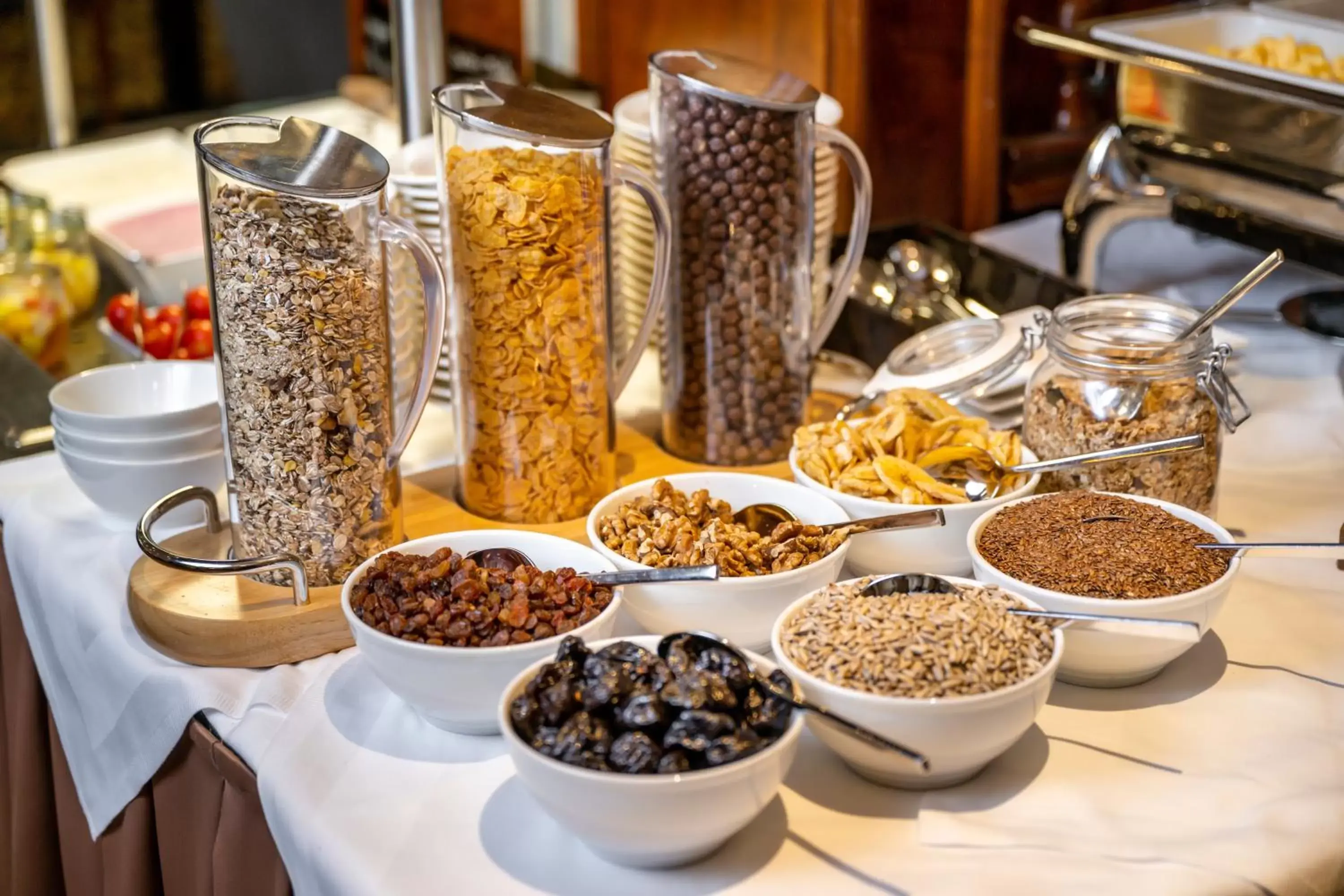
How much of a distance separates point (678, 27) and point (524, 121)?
66.9 inches

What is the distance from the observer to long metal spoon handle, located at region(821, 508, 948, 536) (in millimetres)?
951

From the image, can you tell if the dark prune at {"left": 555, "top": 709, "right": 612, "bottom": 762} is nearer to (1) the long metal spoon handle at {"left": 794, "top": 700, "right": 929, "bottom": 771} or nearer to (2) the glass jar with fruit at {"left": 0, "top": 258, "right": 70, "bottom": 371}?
(1) the long metal spoon handle at {"left": 794, "top": 700, "right": 929, "bottom": 771}

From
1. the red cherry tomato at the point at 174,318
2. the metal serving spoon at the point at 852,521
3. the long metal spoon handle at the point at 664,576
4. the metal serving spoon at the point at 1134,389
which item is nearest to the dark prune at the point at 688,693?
the long metal spoon handle at the point at 664,576

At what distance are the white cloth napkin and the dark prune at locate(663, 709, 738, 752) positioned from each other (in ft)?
1.05

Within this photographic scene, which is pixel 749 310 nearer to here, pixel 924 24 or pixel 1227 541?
pixel 1227 541

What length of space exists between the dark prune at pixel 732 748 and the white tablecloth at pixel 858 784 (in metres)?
0.08

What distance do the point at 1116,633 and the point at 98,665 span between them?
0.71m

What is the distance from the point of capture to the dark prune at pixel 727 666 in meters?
0.74

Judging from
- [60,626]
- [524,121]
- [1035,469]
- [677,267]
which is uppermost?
[524,121]

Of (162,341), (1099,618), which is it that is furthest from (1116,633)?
(162,341)

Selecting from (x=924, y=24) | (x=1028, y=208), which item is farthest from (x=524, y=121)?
(x=1028, y=208)

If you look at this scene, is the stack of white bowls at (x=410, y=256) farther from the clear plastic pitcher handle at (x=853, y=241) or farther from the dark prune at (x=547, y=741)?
the dark prune at (x=547, y=741)

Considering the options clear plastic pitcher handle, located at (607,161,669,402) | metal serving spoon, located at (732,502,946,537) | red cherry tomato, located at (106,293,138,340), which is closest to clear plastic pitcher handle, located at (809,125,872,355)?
clear plastic pitcher handle, located at (607,161,669,402)

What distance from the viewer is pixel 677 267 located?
3.82ft
